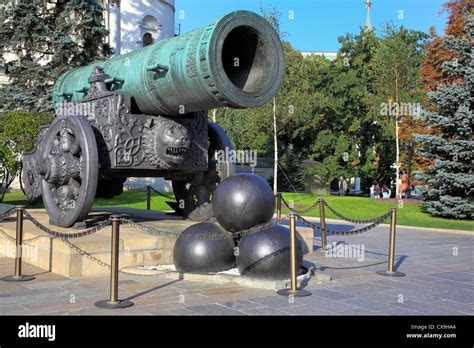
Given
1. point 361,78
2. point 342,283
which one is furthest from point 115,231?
point 361,78

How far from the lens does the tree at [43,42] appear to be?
21578 millimetres

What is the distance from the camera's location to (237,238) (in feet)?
22.9

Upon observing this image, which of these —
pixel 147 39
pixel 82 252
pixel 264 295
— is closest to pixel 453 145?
pixel 264 295

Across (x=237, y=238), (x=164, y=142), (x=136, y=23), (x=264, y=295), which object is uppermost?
(x=136, y=23)

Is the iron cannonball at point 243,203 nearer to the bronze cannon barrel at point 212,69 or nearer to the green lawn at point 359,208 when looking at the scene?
the bronze cannon barrel at point 212,69

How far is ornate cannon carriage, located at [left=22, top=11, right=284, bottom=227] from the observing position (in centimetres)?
631

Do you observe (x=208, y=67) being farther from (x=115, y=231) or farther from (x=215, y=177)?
(x=215, y=177)

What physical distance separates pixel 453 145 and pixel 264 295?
13.7 metres

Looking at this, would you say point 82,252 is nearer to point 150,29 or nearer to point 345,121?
point 150,29

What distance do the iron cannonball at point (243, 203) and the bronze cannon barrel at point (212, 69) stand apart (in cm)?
99

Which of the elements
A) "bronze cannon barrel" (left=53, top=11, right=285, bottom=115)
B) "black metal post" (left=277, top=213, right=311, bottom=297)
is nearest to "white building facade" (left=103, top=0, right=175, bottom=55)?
"bronze cannon barrel" (left=53, top=11, right=285, bottom=115)

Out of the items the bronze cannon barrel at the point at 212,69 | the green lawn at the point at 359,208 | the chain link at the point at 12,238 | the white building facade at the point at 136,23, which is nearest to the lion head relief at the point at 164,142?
the bronze cannon barrel at the point at 212,69

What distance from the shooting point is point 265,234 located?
6289 millimetres

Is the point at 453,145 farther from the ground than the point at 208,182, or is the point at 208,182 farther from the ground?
the point at 453,145
